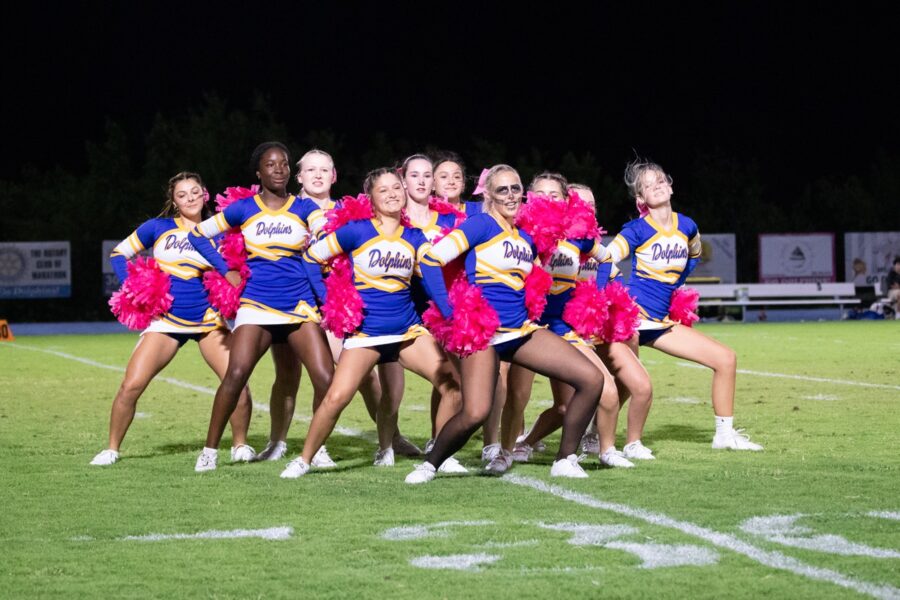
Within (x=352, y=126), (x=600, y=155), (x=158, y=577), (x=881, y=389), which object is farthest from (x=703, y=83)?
(x=158, y=577)

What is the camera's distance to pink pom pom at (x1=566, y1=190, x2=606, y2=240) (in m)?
6.61

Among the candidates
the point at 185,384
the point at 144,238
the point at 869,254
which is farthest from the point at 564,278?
the point at 869,254

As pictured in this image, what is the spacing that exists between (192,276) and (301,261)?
74 centimetres

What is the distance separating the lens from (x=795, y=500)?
579 cm

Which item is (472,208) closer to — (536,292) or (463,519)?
(536,292)

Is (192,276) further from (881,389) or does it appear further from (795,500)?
(881,389)

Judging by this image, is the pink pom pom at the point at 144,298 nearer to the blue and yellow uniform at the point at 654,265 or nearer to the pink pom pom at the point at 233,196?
the pink pom pom at the point at 233,196

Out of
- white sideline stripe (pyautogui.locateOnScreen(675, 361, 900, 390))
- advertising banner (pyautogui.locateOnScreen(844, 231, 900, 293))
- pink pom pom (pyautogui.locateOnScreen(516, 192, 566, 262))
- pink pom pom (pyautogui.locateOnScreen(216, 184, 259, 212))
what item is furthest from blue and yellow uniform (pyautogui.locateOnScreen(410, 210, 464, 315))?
advertising banner (pyautogui.locateOnScreen(844, 231, 900, 293))

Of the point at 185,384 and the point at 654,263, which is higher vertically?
the point at 654,263

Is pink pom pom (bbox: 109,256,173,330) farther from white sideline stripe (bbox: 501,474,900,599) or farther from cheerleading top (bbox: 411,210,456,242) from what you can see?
white sideline stripe (bbox: 501,474,900,599)

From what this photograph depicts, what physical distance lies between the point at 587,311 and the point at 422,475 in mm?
1160

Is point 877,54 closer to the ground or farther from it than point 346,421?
farther from it

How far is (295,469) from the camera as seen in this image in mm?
6828

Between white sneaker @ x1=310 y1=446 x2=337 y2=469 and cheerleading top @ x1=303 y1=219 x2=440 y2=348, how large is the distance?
79 cm
